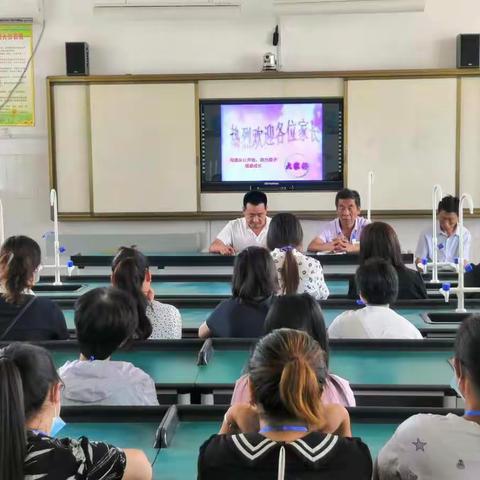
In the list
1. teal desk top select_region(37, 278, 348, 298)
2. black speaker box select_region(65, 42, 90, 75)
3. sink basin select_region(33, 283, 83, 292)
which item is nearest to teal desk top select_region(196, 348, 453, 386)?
teal desk top select_region(37, 278, 348, 298)

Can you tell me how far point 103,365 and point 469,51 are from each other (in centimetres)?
516

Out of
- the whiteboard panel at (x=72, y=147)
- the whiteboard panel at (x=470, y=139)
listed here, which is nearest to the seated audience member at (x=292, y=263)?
the whiteboard panel at (x=470, y=139)

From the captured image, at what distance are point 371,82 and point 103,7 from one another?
98.8 inches

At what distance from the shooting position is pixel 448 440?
1358 millimetres

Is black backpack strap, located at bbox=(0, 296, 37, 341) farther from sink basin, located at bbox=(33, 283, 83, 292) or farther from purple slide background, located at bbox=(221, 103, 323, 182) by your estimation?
purple slide background, located at bbox=(221, 103, 323, 182)

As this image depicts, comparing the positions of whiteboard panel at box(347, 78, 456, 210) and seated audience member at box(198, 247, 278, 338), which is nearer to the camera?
seated audience member at box(198, 247, 278, 338)

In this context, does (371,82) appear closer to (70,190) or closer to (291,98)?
(291,98)

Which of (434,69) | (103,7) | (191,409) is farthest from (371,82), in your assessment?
(191,409)

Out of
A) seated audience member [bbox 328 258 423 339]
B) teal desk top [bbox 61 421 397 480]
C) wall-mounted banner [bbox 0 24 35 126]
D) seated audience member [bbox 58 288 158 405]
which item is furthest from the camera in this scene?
wall-mounted banner [bbox 0 24 35 126]

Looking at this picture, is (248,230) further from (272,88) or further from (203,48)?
(203,48)

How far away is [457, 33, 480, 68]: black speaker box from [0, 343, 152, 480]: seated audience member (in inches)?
217

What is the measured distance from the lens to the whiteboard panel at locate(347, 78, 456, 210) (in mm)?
6199

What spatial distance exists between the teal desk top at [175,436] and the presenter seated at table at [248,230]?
3228mm

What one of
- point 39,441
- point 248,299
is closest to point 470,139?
point 248,299
